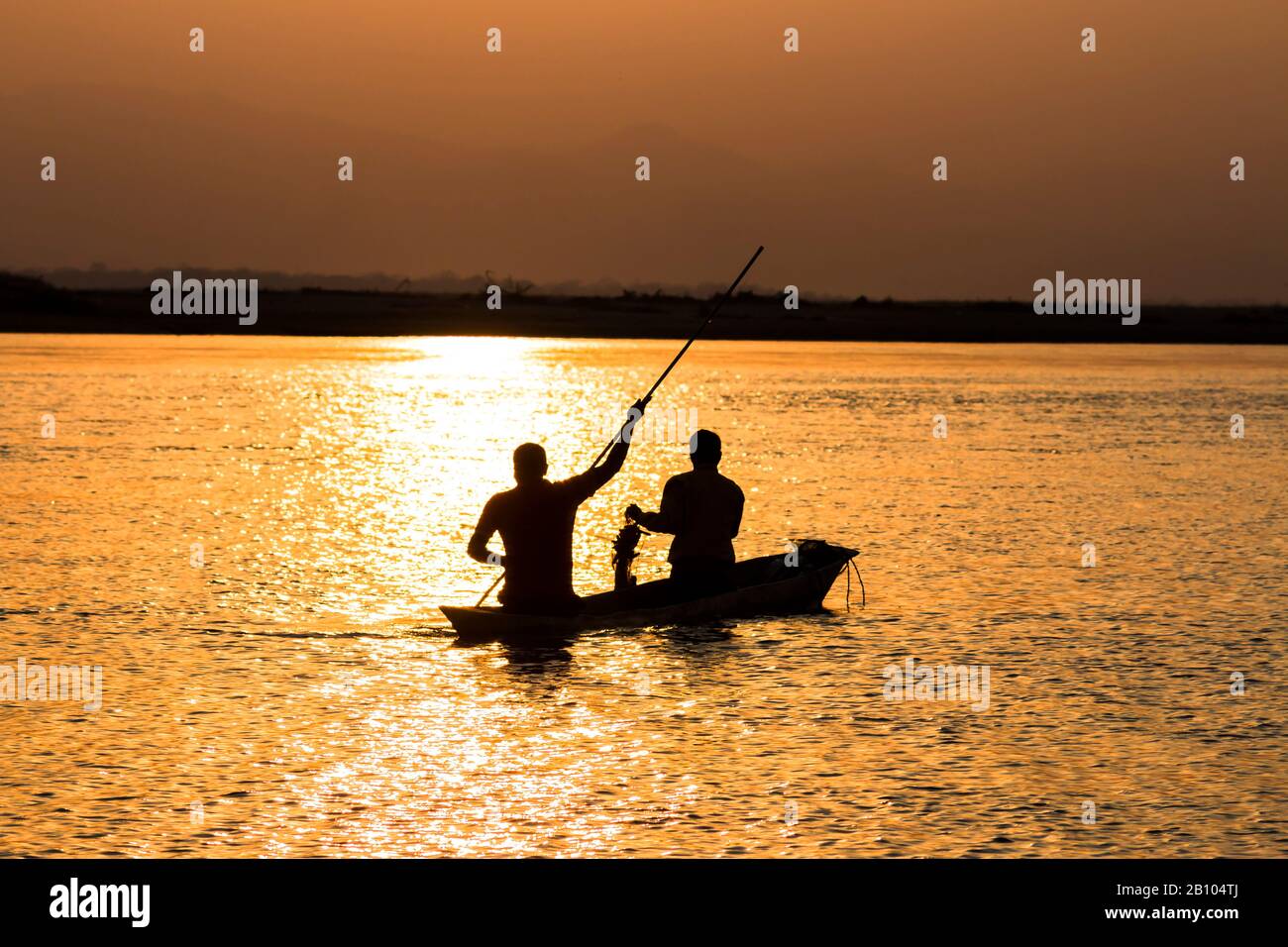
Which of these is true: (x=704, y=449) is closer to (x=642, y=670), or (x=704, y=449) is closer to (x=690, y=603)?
(x=690, y=603)

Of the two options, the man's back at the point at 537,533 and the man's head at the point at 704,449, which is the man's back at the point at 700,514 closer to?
the man's head at the point at 704,449

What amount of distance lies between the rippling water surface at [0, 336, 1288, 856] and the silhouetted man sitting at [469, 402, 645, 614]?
513mm

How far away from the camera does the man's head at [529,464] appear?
522 inches

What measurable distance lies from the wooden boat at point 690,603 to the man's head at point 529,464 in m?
1.18

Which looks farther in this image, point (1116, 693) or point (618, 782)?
point (1116, 693)

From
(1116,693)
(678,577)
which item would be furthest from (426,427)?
(1116,693)

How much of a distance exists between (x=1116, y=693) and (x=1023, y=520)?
37.2 feet

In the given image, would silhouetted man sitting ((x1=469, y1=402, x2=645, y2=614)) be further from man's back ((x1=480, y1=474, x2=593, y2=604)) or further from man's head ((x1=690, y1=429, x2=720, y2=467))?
man's head ((x1=690, y1=429, x2=720, y2=467))

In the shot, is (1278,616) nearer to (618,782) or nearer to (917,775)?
(917,775)

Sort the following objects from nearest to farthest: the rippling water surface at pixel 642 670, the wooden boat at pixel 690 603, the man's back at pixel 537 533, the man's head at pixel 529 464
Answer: the rippling water surface at pixel 642 670
the man's head at pixel 529 464
the man's back at pixel 537 533
the wooden boat at pixel 690 603

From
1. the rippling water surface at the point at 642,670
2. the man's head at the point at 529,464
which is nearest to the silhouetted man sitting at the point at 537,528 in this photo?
the man's head at the point at 529,464

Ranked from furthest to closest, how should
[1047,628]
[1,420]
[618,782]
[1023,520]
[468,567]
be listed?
[1,420]
[1023,520]
[468,567]
[1047,628]
[618,782]

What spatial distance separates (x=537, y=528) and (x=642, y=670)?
1.39 metres

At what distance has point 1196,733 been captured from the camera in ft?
36.9
